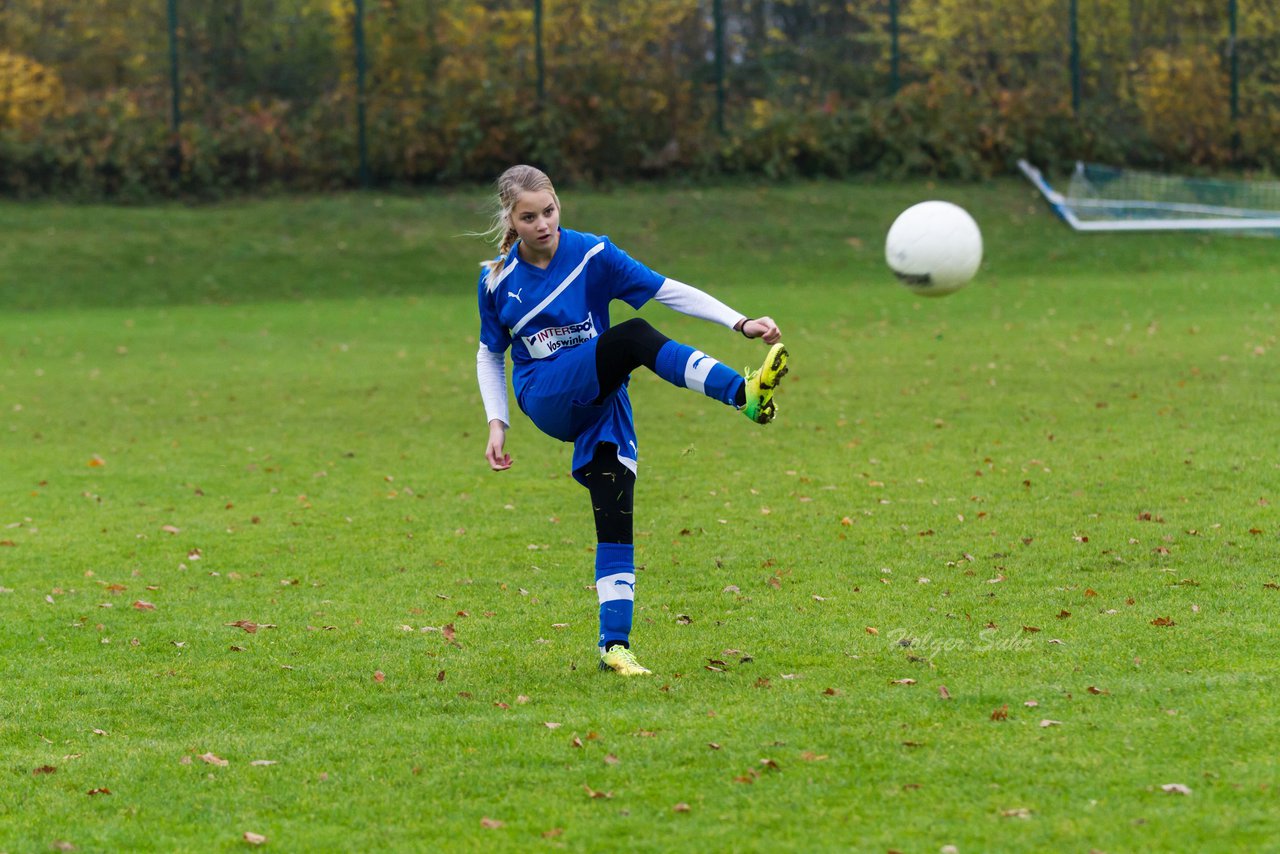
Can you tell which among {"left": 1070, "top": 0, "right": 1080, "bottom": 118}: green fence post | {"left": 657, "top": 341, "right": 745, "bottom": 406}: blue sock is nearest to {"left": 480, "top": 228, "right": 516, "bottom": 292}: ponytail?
{"left": 657, "top": 341, "right": 745, "bottom": 406}: blue sock

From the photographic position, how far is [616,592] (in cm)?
651

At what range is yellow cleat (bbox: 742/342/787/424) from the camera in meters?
5.75

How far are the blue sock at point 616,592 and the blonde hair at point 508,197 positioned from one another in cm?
134

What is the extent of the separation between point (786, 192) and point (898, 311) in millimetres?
9466

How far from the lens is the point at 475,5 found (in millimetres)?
34625

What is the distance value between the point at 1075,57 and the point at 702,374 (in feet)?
102

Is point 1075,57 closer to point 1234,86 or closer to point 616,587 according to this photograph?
point 1234,86

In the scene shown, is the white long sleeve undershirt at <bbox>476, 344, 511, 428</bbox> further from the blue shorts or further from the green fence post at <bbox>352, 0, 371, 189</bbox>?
the green fence post at <bbox>352, 0, 371, 189</bbox>

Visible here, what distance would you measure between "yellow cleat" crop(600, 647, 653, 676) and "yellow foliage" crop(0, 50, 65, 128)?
3141 centimetres

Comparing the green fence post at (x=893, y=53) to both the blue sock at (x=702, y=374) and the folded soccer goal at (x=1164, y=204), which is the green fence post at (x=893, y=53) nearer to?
the folded soccer goal at (x=1164, y=204)

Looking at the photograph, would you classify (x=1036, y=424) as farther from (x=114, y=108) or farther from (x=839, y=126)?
(x=114, y=108)

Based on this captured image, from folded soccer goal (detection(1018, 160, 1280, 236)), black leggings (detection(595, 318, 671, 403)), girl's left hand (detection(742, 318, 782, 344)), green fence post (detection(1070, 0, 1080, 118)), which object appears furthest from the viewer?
green fence post (detection(1070, 0, 1080, 118))

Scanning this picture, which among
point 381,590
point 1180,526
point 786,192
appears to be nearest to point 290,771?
point 381,590

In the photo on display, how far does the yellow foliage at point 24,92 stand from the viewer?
33.6m
